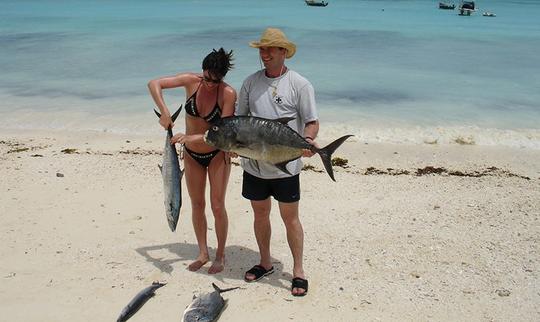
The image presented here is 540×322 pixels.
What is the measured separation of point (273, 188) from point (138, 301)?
4.54 ft

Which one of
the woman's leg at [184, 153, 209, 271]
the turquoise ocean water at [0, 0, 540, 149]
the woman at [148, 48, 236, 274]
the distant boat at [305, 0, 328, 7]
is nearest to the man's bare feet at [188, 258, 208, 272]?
the woman's leg at [184, 153, 209, 271]

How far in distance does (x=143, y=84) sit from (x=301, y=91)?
1438 centimetres

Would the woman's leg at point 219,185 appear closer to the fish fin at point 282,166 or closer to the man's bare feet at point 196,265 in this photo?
the man's bare feet at point 196,265

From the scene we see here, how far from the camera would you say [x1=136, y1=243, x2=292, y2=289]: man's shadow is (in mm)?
4914

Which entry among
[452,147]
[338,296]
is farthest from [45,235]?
[452,147]

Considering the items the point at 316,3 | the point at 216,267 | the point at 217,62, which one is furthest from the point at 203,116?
the point at 316,3

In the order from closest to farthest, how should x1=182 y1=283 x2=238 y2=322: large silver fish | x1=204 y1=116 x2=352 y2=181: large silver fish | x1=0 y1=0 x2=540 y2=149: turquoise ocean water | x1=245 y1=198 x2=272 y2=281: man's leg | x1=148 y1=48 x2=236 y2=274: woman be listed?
x1=204 y1=116 x2=352 y2=181: large silver fish, x1=182 y1=283 x2=238 y2=322: large silver fish, x1=148 y1=48 x2=236 y2=274: woman, x1=245 y1=198 x2=272 y2=281: man's leg, x1=0 y1=0 x2=540 y2=149: turquoise ocean water

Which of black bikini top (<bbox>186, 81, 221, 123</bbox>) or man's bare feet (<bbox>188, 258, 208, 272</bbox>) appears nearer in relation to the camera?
black bikini top (<bbox>186, 81, 221, 123</bbox>)

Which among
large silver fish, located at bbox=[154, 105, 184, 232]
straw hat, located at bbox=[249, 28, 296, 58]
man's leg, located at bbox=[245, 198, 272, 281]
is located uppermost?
straw hat, located at bbox=[249, 28, 296, 58]

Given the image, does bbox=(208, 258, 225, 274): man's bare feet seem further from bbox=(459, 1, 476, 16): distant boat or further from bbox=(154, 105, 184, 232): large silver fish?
bbox=(459, 1, 476, 16): distant boat

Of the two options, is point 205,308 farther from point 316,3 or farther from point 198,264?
point 316,3

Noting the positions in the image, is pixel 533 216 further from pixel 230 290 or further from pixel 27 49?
pixel 27 49

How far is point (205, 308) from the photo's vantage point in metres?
4.14

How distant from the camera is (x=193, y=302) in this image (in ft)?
13.8
